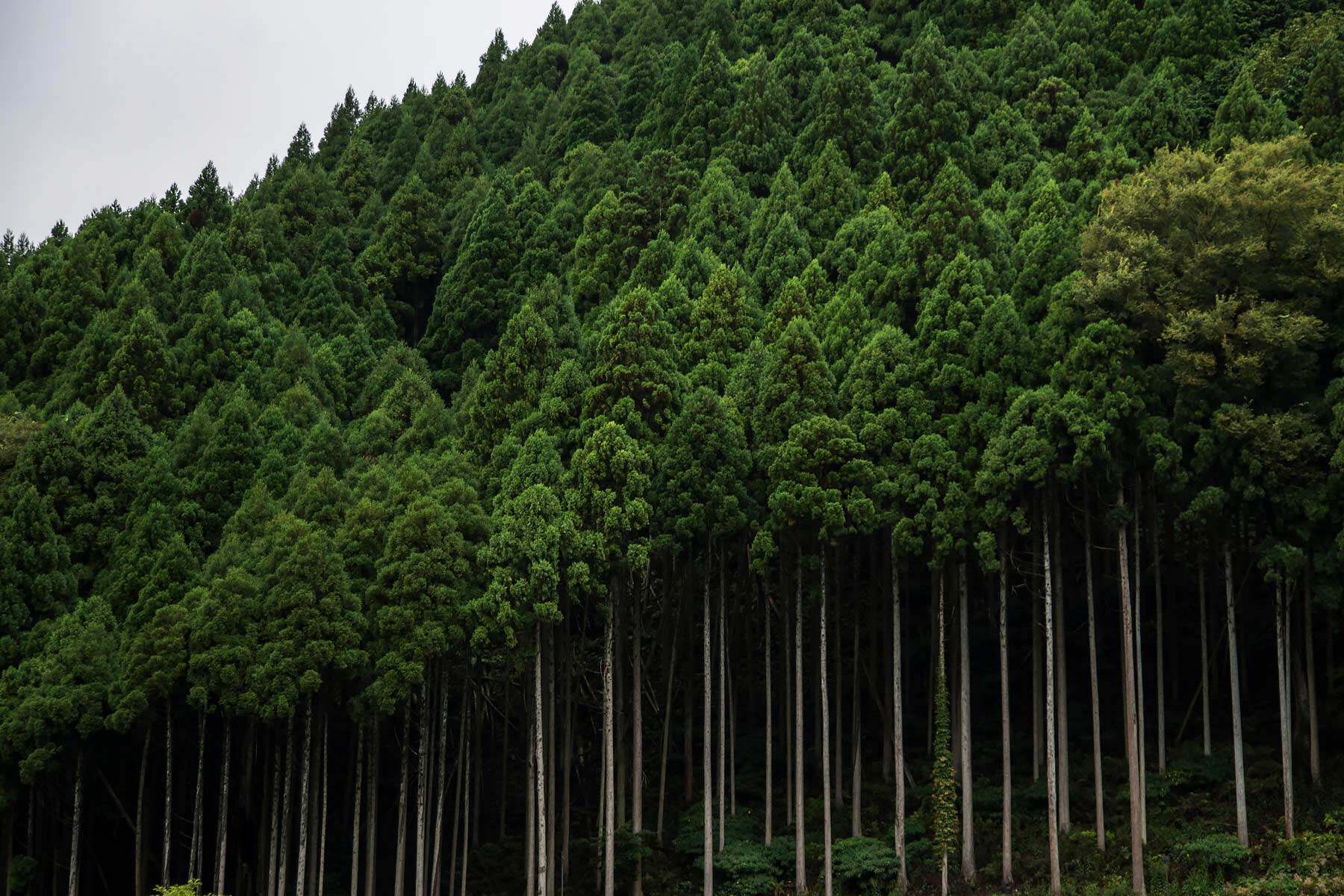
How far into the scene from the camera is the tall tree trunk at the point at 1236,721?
2569cm

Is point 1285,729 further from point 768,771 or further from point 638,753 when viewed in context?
point 638,753

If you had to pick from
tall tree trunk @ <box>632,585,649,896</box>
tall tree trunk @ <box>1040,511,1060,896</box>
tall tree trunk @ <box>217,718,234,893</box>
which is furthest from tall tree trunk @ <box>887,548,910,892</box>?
tall tree trunk @ <box>217,718,234,893</box>

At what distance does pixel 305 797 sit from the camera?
1165 inches

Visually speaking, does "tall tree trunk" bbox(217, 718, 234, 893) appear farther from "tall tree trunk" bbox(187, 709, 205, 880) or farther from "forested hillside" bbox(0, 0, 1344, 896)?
"tall tree trunk" bbox(187, 709, 205, 880)

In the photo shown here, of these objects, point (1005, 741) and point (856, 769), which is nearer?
point (1005, 741)

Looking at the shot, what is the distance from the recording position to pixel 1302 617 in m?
30.1

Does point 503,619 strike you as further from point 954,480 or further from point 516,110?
point 516,110

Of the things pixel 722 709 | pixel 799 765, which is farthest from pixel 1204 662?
pixel 722 709

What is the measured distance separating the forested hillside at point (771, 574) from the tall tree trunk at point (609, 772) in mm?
138

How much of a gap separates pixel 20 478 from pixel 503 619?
14746 mm

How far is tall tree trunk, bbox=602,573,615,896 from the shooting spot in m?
28.6

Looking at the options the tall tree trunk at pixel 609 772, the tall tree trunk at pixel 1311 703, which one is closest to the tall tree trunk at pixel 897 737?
the tall tree trunk at pixel 609 772

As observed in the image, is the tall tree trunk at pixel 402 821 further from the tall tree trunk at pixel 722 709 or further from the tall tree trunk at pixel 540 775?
the tall tree trunk at pixel 722 709

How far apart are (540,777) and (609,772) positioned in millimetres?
1532
